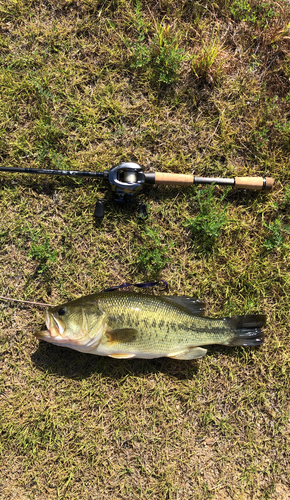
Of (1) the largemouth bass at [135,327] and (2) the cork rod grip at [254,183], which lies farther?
(2) the cork rod grip at [254,183]

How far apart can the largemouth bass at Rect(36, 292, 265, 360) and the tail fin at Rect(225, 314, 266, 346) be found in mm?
11

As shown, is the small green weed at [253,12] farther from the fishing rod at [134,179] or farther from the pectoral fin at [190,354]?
the pectoral fin at [190,354]

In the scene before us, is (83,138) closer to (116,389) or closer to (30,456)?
(116,389)

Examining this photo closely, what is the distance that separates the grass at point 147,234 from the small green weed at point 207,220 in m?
0.02

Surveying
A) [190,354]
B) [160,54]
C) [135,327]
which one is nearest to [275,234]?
[190,354]

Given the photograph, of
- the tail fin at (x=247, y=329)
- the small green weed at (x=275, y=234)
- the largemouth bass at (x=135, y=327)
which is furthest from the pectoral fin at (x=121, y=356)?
the small green weed at (x=275, y=234)

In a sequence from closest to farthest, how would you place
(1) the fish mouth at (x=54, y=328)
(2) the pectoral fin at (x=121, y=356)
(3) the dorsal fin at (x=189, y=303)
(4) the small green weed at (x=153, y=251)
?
(1) the fish mouth at (x=54, y=328)
(2) the pectoral fin at (x=121, y=356)
(3) the dorsal fin at (x=189, y=303)
(4) the small green weed at (x=153, y=251)

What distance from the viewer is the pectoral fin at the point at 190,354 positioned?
320 centimetres

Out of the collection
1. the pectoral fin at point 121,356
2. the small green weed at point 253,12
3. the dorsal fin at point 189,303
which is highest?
the small green weed at point 253,12

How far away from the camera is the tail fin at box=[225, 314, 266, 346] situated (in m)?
3.30

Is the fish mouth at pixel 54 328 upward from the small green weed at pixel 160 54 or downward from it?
downward

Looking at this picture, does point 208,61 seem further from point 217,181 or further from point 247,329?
point 247,329

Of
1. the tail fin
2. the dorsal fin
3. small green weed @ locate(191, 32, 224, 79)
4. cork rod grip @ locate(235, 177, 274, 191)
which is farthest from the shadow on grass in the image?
small green weed @ locate(191, 32, 224, 79)

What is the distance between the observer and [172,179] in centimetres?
332
